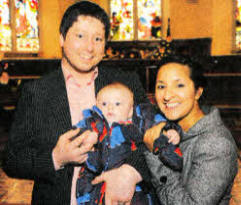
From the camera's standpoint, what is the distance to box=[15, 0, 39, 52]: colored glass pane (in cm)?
1069

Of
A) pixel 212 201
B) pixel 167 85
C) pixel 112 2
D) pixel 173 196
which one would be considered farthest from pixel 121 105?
pixel 112 2

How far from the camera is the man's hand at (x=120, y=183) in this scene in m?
1.52

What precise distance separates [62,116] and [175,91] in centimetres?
54

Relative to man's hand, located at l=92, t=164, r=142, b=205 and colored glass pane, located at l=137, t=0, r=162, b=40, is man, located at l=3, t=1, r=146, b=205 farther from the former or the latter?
colored glass pane, located at l=137, t=0, r=162, b=40

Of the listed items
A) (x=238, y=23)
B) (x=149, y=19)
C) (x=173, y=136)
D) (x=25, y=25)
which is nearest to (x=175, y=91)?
(x=173, y=136)

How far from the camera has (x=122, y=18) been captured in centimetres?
1094

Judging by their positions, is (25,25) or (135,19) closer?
(25,25)

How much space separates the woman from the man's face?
33 centimetres

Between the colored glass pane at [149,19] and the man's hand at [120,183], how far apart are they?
31.0ft

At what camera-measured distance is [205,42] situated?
32.1 ft

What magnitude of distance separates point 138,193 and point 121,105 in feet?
1.42

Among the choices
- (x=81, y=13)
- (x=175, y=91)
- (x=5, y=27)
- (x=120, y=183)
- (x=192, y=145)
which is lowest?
(x=120, y=183)

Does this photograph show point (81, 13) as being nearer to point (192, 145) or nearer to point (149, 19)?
point (192, 145)

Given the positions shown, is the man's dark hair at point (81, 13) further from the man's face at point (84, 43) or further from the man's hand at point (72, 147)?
the man's hand at point (72, 147)
